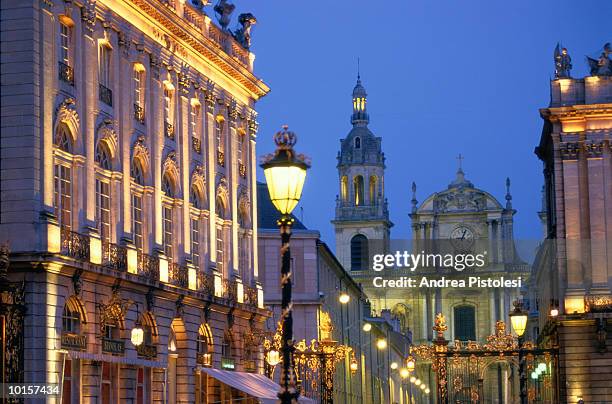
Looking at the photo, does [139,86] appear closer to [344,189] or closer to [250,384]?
[250,384]

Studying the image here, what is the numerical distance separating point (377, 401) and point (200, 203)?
6557 cm

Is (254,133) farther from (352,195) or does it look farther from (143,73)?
(352,195)

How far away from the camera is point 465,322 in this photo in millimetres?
149750

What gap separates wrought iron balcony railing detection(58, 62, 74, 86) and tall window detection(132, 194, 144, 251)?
6588 millimetres

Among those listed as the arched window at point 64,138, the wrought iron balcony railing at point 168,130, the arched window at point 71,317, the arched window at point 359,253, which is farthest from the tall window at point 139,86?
the arched window at point 359,253

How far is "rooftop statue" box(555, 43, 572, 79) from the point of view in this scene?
240ft

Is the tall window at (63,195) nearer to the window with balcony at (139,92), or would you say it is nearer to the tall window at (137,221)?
the tall window at (137,221)

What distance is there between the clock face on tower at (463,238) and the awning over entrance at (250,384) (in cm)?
8860

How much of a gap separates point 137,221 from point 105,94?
4.82m

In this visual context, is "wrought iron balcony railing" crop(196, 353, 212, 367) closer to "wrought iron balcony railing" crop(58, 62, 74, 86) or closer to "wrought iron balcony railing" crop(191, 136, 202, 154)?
"wrought iron balcony railing" crop(191, 136, 202, 154)

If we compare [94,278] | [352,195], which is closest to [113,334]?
[94,278]

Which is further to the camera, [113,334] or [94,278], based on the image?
[113,334]

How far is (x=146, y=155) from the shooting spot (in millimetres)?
50250

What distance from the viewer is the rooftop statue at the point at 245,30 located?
63.3m
